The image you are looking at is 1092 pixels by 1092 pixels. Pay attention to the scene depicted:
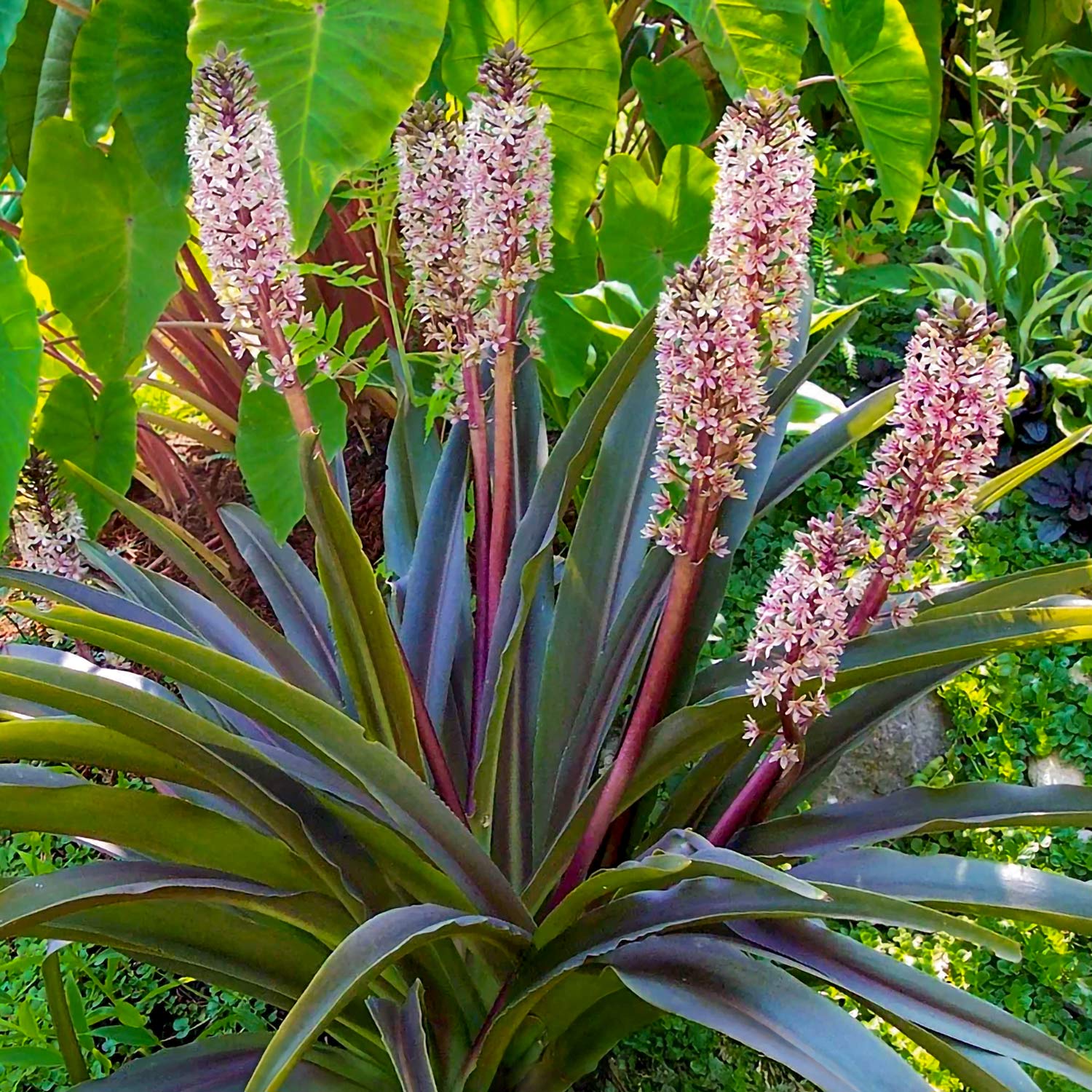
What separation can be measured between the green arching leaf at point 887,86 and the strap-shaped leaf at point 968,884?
82 cm

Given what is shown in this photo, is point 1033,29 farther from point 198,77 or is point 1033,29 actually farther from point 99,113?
point 198,77

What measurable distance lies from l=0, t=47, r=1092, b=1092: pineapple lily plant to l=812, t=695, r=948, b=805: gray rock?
1.63 ft

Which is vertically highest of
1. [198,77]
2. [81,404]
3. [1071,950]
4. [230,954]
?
[81,404]

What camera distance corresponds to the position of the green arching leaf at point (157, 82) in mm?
1075

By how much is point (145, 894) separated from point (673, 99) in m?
1.37

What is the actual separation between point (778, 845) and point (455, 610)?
437 mm

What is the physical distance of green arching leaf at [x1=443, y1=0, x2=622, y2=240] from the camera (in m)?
1.17

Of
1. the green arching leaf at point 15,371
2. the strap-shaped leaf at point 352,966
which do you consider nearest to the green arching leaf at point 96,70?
the green arching leaf at point 15,371

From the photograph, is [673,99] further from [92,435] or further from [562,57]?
[92,435]

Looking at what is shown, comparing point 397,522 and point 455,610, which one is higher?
point 397,522

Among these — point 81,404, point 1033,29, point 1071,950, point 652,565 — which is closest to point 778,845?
point 652,565

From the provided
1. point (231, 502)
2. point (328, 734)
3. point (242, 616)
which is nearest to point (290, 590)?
point (242, 616)

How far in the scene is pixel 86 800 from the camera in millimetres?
779

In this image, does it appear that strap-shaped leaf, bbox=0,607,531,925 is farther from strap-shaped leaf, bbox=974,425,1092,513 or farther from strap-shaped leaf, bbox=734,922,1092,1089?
strap-shaped leaf, bbox=974,425,1092,513
